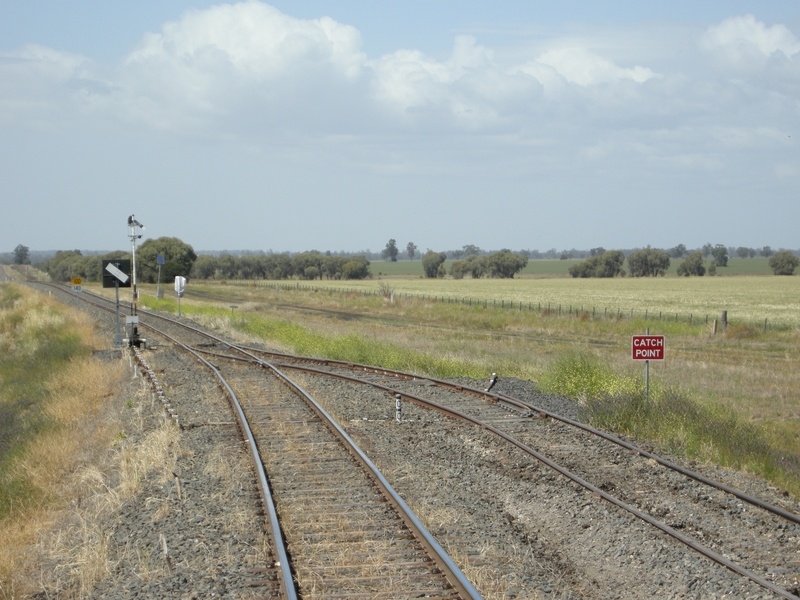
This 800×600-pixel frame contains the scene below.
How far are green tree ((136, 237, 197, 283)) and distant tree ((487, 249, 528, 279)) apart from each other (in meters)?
69.3

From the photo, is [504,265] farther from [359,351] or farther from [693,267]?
[359,351]

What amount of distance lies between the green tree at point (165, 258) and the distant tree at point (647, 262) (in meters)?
91.0

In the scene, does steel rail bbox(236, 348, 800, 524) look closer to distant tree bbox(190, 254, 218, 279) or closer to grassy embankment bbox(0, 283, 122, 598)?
grassy embankment bbox(0, 283, 122, 598)

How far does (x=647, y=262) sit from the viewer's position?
151250 millimetres

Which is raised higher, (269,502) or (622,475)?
(269,502)

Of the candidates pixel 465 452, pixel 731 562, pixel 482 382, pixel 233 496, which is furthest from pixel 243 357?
pixel 731 562

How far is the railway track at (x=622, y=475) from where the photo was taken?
25.6 feet

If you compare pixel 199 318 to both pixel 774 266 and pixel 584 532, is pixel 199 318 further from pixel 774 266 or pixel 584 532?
pixel 774 266

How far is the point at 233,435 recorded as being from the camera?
12656mm

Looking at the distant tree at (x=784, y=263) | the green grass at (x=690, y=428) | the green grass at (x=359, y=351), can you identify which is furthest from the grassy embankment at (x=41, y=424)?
the distant tree at (x=784, y=263)

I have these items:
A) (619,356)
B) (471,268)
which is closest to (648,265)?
(471,268)

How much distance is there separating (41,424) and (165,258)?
80.0 meters

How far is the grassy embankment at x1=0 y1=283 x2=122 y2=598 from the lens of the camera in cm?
980

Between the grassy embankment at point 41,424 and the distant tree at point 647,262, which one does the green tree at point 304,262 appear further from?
the grassy embankment at point 41,424
